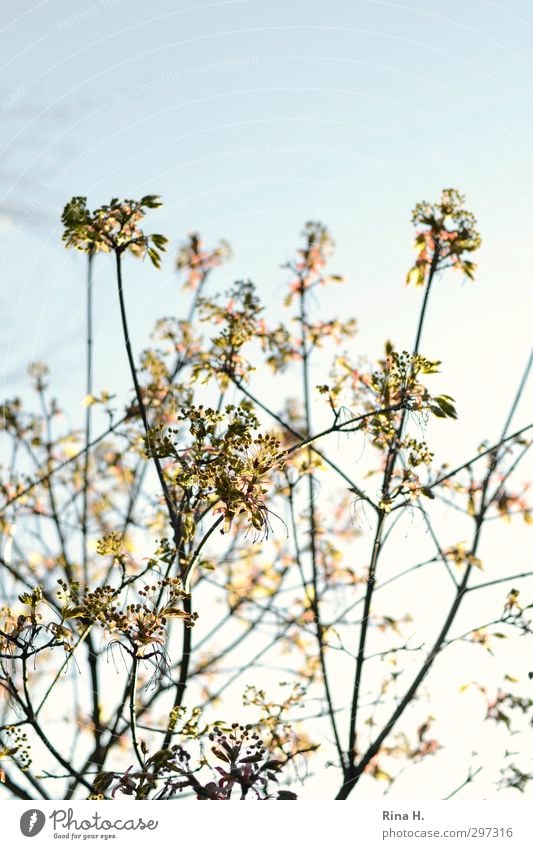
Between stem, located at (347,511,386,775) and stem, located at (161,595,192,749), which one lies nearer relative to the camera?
stem, located at (161,595,192,749)

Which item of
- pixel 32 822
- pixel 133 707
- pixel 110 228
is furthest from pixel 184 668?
pixel 110 228

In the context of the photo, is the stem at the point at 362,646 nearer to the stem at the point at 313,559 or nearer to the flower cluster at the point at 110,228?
the stem at the point at 313,559

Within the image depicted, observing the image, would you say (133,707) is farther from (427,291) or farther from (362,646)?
(427,291)

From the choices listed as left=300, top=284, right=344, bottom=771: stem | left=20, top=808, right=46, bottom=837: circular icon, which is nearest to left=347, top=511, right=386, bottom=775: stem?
left=300, top=284, right=344, bottom=771: stem

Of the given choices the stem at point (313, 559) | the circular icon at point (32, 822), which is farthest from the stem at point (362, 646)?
the circular icon at point (32, 822)

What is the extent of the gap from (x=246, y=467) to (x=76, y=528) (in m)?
1.61

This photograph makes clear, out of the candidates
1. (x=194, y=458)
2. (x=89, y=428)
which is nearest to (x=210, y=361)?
(x=89, y=428)

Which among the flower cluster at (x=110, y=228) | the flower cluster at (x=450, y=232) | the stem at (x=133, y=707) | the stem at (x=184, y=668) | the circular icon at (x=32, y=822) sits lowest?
the circular icon at (x=32, y=822)

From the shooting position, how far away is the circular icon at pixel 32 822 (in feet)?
6.46

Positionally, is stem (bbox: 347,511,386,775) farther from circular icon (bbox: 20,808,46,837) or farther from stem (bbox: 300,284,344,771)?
circular icon (bbox: 20,808,46,837)

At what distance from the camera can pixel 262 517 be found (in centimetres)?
177

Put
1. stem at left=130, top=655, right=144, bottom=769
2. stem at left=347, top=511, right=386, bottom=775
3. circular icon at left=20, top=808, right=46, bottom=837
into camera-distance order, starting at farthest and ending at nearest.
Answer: stem at left=347, top=511, right=386, bottom=775 < circular icon at left=20, top=808, right=46, bottom=837 < stem at left=130, top=655, right=144, bottom=769

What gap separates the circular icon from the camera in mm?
1970

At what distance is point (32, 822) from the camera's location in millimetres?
1981
